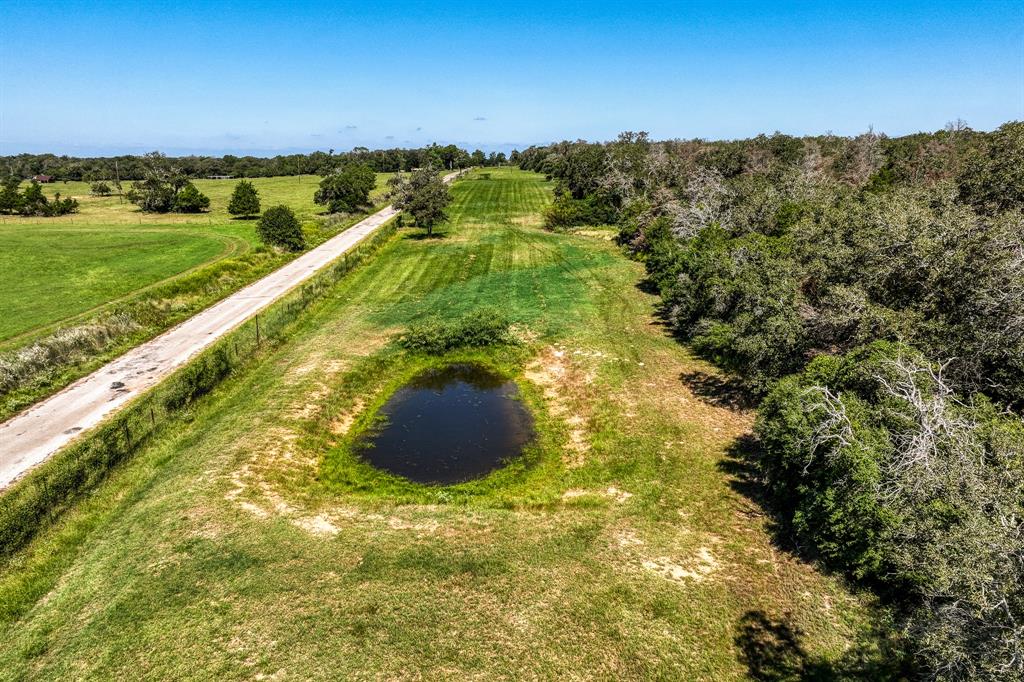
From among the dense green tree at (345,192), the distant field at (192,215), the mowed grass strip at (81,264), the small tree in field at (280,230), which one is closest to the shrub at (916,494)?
the mowed grass strip at (81,264)

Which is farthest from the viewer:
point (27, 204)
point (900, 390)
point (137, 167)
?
point (137, 167)

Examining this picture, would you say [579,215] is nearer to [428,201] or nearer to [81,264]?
[428,201]

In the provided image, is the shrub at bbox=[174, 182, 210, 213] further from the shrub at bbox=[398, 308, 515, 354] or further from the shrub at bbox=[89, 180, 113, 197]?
the shrub at bbox=[398, 308, 515, 354]

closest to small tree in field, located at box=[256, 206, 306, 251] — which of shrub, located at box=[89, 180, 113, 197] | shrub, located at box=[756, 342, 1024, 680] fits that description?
shrub, located at box=[756, 342, 1024, 680]

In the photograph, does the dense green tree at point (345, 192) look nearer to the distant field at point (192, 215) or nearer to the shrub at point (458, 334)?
the distant field at point (192, 215)

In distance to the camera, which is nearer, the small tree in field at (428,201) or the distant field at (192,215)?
the small tree in field at (428,201)

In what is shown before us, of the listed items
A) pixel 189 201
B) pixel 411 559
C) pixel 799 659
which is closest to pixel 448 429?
pixel 411 559
